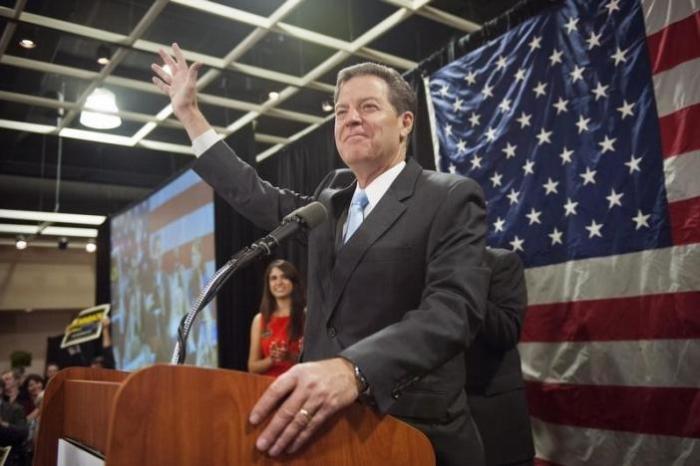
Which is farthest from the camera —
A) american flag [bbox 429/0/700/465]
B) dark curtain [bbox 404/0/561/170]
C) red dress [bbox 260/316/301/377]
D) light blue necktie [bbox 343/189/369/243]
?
red dress [bbox 260/316/301/377]

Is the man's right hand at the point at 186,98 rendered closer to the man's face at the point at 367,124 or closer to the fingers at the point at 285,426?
the man's face at the point at 367,124

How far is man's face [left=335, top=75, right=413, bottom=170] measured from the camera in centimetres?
115

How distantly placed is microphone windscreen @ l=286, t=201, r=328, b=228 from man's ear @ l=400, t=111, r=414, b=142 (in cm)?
32

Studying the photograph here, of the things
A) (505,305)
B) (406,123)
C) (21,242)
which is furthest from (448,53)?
(21,242)

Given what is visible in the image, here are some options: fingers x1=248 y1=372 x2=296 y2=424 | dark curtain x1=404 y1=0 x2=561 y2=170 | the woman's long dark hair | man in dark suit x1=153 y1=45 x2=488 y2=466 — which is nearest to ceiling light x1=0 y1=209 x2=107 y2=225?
the woman's long dark hair

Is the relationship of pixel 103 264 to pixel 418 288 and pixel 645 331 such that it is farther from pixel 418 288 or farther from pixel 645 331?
pixel 418 288

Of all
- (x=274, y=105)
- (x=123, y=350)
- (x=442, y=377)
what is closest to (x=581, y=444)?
(x=442, y=377)

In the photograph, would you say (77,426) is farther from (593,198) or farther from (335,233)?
(593,198)

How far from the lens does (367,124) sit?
3.76 feet

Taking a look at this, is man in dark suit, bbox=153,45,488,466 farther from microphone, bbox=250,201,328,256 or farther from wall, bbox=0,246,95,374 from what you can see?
wall, bbox=0,246,95,374

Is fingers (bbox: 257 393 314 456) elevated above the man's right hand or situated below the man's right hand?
below

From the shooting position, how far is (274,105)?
16.1 feet

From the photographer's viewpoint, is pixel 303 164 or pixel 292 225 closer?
pixel 292 225

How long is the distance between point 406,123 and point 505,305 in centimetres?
118
